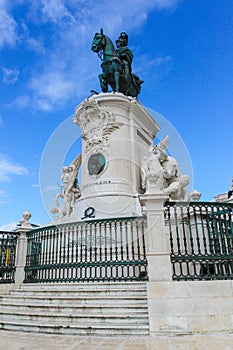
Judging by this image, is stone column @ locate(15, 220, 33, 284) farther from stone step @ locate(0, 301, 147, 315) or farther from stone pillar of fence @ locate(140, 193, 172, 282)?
stone pillar of fence @ locate(140, 193, 172, 282)

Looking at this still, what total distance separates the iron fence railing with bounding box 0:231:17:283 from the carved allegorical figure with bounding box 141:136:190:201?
4844 mm

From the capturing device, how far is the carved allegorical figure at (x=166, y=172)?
30.7 ft

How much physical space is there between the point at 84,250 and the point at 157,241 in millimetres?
3027

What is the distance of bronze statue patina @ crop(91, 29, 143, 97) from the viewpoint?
13195 mm

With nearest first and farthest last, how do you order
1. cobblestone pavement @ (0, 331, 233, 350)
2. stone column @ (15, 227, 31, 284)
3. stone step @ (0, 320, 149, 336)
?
1. cobblestone pavement @ (0, 331, 233, 350)
2. stone step @ (0, 320, 149, 336)
3. stone column @ (15, 227, 31, 284)

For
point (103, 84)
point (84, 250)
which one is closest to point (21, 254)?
point (84, 250)

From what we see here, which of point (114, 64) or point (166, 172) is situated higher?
point (114, 64)

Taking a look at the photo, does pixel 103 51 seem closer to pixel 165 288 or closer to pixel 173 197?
pixel 173 197

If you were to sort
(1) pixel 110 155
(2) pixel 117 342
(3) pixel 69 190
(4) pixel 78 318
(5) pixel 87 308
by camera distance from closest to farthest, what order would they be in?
(2) pixel 117 342 → (4) pixel 78 318 → (5) pixel 87 308 → (1) pixel 110 155 → (3) pixel 69 190

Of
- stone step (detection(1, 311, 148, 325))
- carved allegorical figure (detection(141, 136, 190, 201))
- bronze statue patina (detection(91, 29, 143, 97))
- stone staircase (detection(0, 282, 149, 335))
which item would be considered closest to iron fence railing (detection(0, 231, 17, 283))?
stone staircase (detection(0, 282, 149, 335))

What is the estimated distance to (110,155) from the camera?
35.2 ft

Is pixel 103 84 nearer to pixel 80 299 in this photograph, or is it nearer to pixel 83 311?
pixel 80 299

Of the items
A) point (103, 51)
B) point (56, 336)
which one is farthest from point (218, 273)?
point (103, 51)

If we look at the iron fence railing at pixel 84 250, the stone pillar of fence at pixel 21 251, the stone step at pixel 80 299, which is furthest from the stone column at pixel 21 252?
the stone step at pixel 80 299
